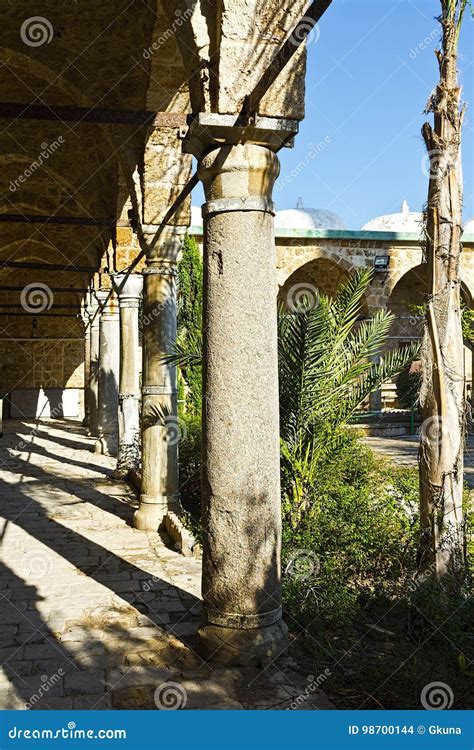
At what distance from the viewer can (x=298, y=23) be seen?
3371 mm

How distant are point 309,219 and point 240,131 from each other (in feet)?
62.5

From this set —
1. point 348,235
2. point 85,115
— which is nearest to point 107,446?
point 85,115

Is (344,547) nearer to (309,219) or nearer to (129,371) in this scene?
(129,371)

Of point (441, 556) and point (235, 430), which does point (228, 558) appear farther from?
point (441, 556)

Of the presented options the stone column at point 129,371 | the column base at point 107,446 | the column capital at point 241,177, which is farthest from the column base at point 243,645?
the column base at point 107,446

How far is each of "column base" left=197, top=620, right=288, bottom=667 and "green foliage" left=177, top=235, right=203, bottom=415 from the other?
445 centimetres

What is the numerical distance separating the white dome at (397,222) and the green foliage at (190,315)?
11.5m

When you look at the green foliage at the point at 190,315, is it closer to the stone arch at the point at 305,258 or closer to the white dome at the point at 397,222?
the stone arch at the point at 305,258

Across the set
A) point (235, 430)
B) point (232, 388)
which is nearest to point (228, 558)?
point (235, 430)

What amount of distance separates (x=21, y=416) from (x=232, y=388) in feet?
65.4

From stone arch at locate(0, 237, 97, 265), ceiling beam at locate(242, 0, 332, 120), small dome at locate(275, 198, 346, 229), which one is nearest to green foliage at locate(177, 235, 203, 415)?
stone arch at locate(0, 237, 97, 265)

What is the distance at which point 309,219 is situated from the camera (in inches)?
867

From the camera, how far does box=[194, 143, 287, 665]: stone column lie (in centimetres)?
350

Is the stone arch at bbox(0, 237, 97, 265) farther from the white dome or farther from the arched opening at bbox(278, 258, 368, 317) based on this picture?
the white dome
